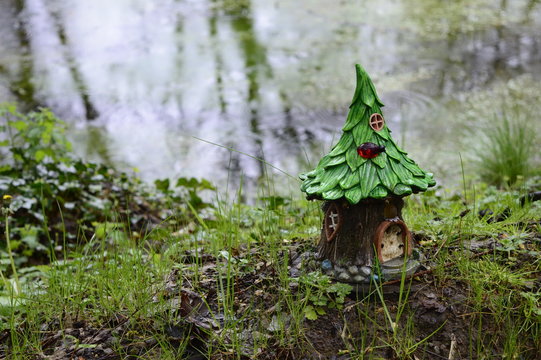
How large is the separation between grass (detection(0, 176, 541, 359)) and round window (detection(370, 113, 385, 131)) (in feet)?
1.61

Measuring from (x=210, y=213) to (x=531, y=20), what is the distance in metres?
6.04

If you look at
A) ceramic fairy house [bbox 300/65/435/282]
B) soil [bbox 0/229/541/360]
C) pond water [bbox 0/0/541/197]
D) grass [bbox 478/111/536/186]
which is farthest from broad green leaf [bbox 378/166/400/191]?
pond water [bbox 0/0/541/197]

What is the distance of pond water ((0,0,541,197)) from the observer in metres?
5.25

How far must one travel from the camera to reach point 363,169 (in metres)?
1.74

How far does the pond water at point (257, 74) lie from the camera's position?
17.2ft

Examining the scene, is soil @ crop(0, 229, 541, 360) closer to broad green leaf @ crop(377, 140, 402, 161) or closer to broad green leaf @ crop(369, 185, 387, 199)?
broad green leaf @ crop(369, 185, 387, 199)

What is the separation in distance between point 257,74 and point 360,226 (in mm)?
5202

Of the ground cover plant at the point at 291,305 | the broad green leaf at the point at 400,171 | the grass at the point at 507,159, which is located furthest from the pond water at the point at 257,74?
the broad green leaf at the point at 400,171

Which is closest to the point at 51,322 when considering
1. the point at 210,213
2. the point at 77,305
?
the point at 77,305

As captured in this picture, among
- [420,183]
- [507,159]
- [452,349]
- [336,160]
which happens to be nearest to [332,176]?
[336,160]

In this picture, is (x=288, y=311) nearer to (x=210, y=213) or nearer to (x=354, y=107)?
(x=354, y=107)

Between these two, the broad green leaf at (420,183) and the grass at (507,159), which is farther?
the grass at (507,159)

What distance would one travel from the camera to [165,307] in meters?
1.83

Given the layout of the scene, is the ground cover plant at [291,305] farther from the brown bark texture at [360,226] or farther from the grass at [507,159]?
the grass at [507,159]
